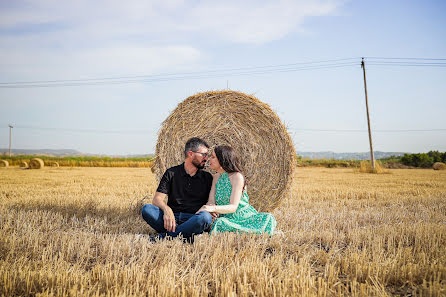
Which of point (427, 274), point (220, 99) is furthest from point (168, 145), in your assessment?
point (427, 274)

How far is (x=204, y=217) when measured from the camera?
4.18 metres

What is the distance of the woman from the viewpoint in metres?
4.37

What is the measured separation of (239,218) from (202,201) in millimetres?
555

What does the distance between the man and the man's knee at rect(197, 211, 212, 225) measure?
33 cm

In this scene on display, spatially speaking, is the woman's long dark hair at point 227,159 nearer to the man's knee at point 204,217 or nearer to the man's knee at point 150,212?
the man's knee at point 204,217

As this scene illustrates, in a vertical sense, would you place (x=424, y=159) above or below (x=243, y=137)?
below

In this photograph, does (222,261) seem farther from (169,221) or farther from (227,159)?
(227,159)

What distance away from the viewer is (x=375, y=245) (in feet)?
12.5

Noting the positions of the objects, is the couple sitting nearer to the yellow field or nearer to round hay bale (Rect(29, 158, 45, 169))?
the yellow field

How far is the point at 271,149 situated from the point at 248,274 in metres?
3.19

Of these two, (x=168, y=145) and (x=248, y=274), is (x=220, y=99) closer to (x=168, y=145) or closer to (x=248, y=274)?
(x=168, y=145)

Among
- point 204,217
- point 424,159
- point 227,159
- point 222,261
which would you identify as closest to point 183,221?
point 204,217

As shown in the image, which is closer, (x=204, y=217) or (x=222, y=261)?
(x=222, y=261)

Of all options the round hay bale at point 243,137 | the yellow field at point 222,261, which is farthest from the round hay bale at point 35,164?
the round hay bale at point 243,137
